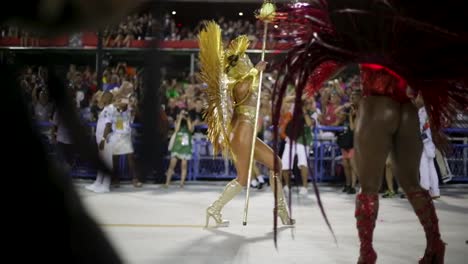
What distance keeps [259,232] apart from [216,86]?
145 cm

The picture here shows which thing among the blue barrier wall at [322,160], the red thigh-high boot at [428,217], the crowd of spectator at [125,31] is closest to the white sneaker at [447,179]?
the blue barrier wall at [322,160]

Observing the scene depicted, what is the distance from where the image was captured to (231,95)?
6.06m

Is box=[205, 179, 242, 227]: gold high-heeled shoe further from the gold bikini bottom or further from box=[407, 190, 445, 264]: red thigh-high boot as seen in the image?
box=[407, 190, 445, 264]: red thigh-high boot

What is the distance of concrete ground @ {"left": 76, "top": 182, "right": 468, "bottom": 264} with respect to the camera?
4.70 meters

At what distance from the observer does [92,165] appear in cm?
73

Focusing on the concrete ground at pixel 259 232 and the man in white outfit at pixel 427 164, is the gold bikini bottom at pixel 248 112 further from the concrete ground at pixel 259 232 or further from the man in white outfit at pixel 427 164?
the man in white outfit at pixel 427 164

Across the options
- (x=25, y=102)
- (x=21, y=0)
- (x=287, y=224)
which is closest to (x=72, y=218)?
(x=25, y=102)

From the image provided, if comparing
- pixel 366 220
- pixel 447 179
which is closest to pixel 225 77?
pixel 366 220

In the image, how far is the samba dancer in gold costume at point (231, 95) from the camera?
6.00m

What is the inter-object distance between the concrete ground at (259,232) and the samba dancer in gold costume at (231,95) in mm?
574

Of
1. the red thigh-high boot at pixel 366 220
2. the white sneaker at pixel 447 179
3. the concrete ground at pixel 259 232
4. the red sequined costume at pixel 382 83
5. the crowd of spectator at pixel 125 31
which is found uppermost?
the red sequined costume at pixel 382 83

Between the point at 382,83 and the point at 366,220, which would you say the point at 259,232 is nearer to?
the point at 366,220

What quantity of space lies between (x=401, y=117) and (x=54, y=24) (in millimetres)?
2971

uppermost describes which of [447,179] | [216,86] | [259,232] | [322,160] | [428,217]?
[216,86]
